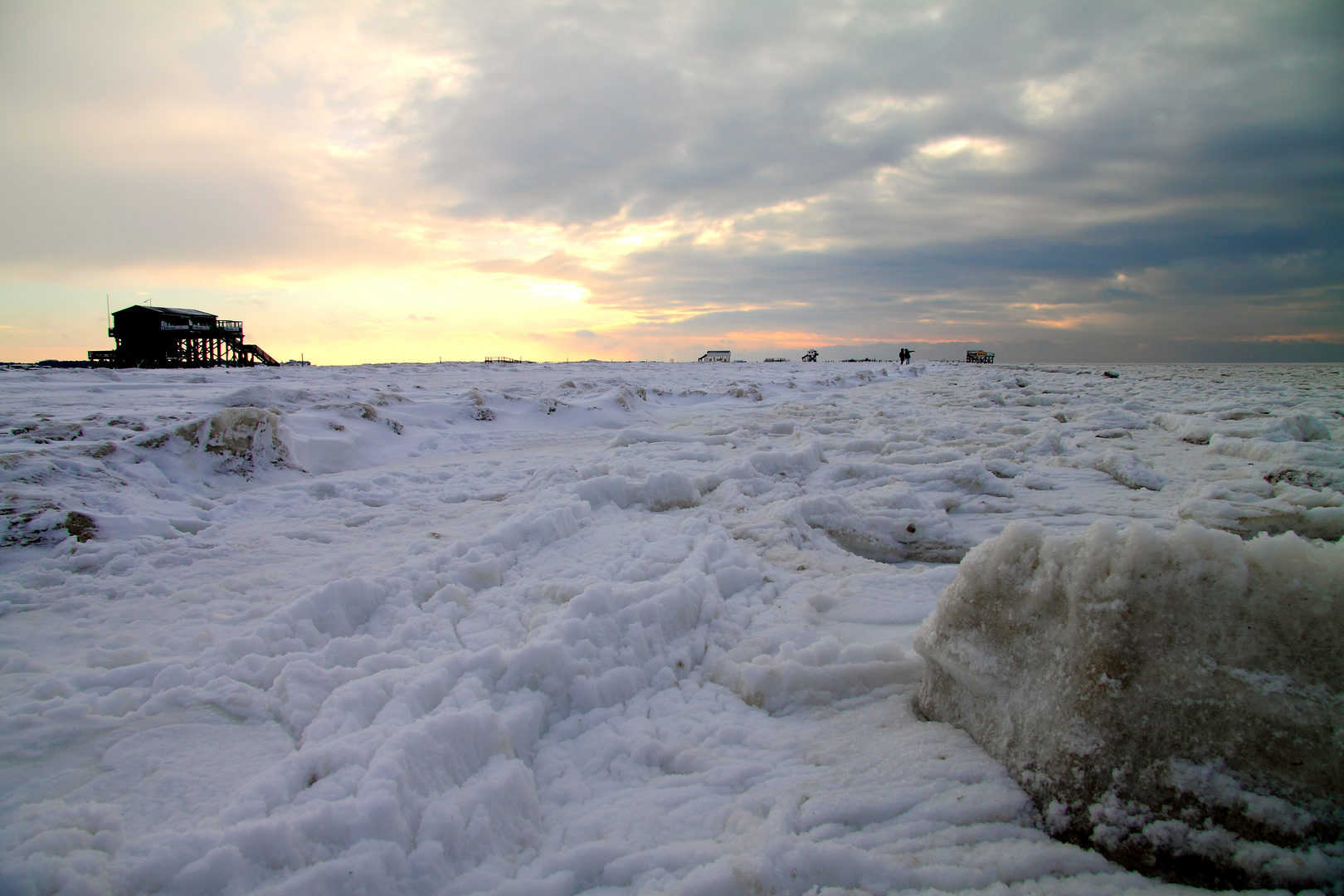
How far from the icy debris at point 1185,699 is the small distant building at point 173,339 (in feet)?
102

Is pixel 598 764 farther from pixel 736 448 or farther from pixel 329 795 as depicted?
pixel 736 448

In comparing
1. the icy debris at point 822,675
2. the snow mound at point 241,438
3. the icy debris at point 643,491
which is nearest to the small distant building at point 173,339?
the snow mound at point 241,438

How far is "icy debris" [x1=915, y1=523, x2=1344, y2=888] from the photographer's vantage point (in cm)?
114

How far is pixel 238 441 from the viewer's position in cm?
494

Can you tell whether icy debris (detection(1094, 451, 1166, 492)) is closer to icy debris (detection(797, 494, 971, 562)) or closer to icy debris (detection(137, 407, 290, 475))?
icy debris (detection(797, 494, 971, 562))

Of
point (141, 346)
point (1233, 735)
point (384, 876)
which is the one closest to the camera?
point (1233, 735)

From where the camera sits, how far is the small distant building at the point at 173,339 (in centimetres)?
2600

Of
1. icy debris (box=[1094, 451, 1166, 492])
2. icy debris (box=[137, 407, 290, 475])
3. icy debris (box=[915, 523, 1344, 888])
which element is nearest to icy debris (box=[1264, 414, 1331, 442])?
icy debris (box=[1094, 451, 1166, 492])

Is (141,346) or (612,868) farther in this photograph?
→ (141,346)

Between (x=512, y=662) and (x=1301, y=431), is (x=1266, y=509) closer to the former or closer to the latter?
(x=1301, y=431)

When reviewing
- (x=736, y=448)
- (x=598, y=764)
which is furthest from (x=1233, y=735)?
(x=736, y=448)

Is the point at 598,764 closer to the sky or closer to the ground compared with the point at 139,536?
closer to the ground

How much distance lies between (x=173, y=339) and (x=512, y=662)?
33159 millimetres

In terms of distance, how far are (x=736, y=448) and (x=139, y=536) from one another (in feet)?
16.5
